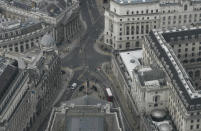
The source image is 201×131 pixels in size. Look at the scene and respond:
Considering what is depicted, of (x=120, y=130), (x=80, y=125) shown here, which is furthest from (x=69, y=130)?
(x=120, y=130)

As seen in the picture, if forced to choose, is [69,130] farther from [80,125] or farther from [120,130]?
[120,130]
